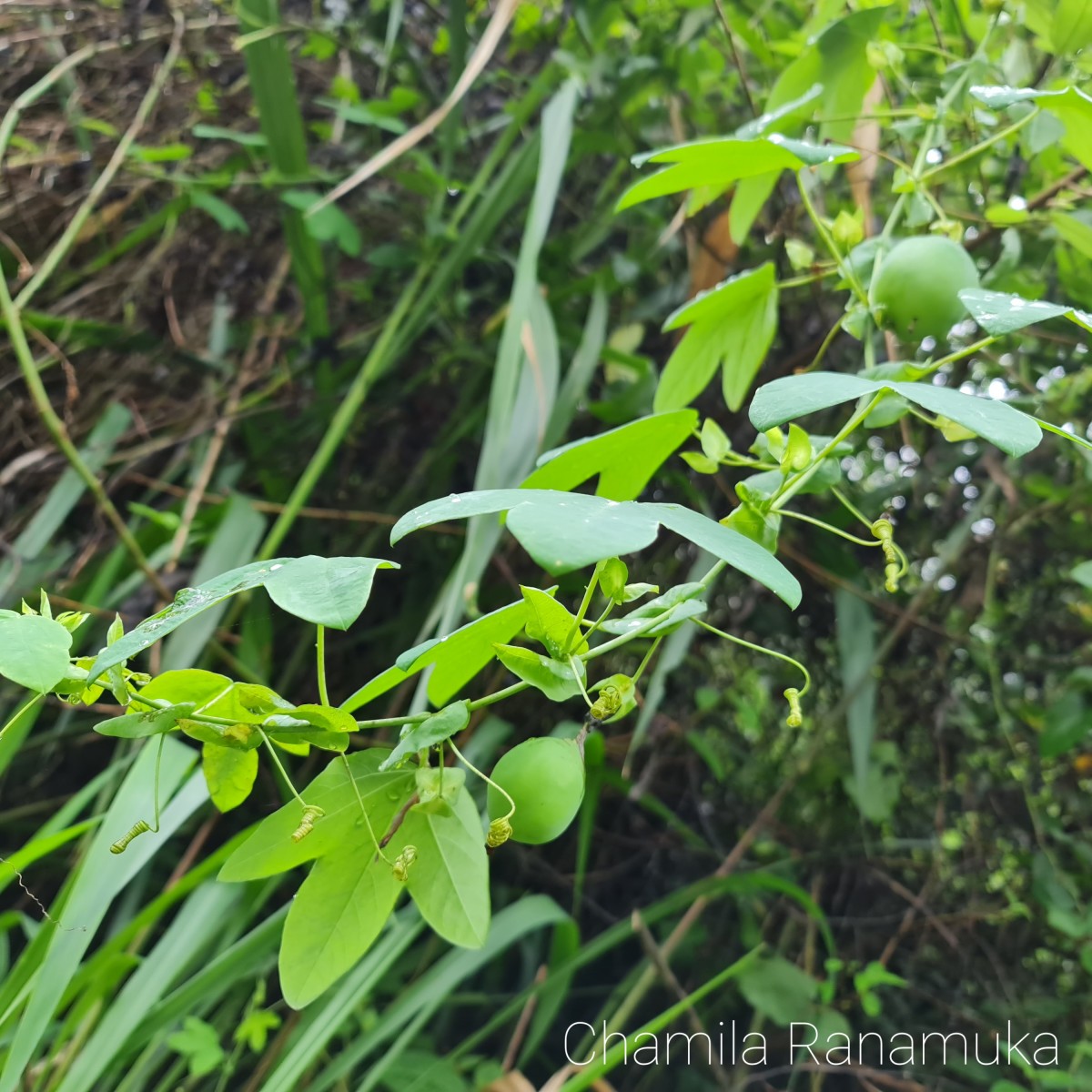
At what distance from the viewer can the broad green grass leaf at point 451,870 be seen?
0.96 ft

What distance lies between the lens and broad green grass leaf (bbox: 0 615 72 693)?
0.21m

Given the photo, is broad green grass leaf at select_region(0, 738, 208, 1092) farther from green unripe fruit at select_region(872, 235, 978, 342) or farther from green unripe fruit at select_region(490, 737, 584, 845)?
green unripe fruit at select_region(872, 235, 978, 342)

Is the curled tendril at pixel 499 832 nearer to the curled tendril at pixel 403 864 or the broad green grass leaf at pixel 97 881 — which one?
the curled tendril at pixel 403 864

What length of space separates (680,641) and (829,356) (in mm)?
365

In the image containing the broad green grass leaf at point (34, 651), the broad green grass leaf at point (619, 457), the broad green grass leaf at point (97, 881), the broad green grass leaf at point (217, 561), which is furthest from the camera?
the broad green grass leaf at point (217, 561)

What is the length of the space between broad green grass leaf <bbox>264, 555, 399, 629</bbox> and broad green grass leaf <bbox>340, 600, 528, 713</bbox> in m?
0.03

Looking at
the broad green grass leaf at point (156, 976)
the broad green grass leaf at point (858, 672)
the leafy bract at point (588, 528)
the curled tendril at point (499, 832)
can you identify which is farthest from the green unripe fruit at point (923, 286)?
the broad green grass leaf at point (156, 976)

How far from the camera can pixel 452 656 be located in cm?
28

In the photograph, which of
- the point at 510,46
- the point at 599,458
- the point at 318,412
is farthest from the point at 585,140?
the point at 599,458

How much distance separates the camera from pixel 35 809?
0.77 meters

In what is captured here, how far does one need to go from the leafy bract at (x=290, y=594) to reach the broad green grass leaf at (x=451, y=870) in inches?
4.0

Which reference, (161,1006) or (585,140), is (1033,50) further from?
(161,1006)

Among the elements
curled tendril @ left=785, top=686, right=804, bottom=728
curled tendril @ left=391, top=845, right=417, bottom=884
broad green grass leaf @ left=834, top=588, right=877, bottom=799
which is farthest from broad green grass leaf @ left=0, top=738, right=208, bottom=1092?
broad green grass leaf @ left=834, top=588, right=877, bottom=799

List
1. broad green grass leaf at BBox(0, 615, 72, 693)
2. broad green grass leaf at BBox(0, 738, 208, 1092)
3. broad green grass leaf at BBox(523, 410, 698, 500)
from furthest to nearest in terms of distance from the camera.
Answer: broad green grass leaf at BBox(0, 738, 208, 1092) → broad green grass leaf at BBox(523, 410, 698, 500) → broad green grass leaf at BBox(0, 615, 72, 693)
